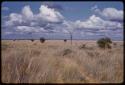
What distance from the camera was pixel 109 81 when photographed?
5773 millimetres

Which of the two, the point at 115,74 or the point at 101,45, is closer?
the point at 115,74

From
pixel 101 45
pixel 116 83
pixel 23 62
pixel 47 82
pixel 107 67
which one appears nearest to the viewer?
pixel 116 83

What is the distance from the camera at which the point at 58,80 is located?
5.93 meters

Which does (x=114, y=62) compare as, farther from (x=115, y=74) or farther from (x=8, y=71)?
(x=8, y=71)

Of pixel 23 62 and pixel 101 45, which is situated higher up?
pixel 23 62

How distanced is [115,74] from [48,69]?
5.01 feet

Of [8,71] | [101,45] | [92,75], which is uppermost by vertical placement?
[8,71]

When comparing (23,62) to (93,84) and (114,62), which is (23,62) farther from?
(114,62)

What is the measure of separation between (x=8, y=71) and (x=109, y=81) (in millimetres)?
2116

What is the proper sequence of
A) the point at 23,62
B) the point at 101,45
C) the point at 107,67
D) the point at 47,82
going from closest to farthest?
1. the point at 47,82
2. the point at 23,62
3. the point at 107,67
4. the point at 101,45

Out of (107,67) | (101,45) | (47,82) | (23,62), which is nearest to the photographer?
(47,82)

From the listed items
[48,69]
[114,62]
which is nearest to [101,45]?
[114,62]

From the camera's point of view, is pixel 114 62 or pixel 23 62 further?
pixel 114 62

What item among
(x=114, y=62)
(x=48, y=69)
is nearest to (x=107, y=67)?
(x=114, y=62)
